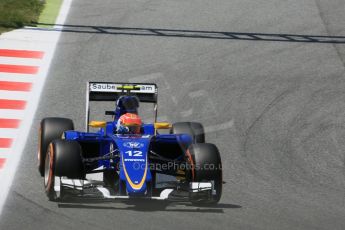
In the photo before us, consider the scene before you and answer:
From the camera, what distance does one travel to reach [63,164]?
13414mm

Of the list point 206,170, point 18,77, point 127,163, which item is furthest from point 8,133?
point 206,170

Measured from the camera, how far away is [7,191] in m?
14.1

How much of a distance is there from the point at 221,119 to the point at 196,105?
2.95 ft

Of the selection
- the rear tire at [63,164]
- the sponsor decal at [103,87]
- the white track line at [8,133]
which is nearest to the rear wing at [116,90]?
the sponsor decal at [103,87]

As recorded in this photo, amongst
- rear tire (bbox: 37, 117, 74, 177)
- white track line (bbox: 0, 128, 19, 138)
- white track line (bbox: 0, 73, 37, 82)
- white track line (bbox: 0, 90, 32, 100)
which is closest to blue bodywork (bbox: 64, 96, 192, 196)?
rear tire (bbox: 37, 117, 74, 177)

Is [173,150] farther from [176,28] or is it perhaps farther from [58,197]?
[176,28]

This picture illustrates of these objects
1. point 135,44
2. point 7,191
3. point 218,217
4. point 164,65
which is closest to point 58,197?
point 7,191

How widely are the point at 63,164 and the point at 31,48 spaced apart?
9.46m

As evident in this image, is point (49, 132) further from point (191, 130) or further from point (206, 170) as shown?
point (206, 170)

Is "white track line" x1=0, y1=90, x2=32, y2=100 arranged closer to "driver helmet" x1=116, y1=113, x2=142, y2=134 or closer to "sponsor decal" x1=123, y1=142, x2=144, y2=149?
"driver helmet" x1=116, y1=113, x2=142, y2=134

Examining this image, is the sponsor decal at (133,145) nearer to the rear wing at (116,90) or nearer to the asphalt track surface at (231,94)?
the asphalt track surface at (231,94)

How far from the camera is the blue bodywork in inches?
527

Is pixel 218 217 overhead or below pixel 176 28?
below

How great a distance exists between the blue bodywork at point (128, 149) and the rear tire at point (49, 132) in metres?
0.61
